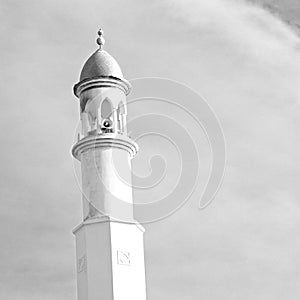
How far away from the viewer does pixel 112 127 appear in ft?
88.4

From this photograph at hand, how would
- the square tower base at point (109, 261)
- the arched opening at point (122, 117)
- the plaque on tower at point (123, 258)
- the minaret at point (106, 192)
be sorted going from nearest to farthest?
the square tower base at point (109, 261), the minaret at point (106, 192), the plaque on tower at point (123, 258), the arched opening at point (122, 117)

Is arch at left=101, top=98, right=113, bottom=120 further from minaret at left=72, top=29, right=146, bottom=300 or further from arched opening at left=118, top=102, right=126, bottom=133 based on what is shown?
arched opening at left=118, top=102, right=126, bottom=133

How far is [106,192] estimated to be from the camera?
25922 millimetres

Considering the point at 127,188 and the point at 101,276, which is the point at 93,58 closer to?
the point at 127,188

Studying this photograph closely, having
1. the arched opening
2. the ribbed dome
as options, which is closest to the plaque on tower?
the arched opening

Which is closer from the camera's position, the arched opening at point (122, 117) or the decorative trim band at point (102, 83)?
the decorative trim band at point (102, 83)

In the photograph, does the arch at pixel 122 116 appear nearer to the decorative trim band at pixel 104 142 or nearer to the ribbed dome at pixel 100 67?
the decorative trim band at pixel 104 142

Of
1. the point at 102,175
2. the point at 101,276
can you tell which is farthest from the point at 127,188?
the point at 101,276

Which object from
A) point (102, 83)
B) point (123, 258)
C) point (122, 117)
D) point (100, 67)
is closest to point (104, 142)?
point (122, 117)

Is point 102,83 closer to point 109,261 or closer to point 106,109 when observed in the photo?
point 106,109

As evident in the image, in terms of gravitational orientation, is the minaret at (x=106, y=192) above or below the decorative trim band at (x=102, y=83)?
below

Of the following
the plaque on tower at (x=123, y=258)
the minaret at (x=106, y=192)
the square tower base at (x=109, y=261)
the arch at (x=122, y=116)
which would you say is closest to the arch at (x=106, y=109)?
the minaret at (x=106, y=192)

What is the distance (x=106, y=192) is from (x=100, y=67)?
10.6 ft

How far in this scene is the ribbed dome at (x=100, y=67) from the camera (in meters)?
27.0
